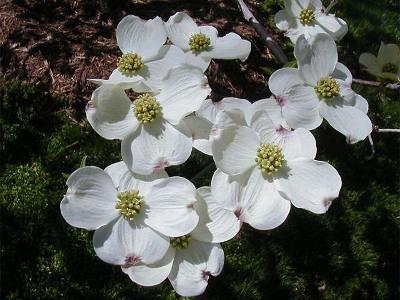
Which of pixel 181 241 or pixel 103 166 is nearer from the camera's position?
pixel 181 241

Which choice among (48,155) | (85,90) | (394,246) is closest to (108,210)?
(48,155)

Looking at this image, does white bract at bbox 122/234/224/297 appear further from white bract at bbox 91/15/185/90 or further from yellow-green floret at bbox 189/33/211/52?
yellow-green floret at bbox 189/33/211/52

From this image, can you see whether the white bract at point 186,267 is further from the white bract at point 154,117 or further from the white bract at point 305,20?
the white bract at point 305,20

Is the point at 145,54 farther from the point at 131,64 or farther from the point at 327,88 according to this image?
the point at 327,88

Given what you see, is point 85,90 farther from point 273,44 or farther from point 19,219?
point 273,44

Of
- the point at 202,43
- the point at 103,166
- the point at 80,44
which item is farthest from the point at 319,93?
the point at 80,44

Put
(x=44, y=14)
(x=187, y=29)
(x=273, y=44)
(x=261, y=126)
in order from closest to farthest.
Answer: (x=261, y=126)
(x=187, y=29)
(x=273, y=44)
(x=44, y=14)

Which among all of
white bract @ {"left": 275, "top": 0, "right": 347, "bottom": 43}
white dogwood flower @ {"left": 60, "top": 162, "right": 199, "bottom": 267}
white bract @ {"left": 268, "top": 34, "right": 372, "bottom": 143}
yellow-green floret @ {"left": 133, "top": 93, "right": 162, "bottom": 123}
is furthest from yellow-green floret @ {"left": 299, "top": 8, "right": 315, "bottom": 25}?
white dogwood flower @ {"left": 60, "top": 162, "right": 199, "bottom": 267}
